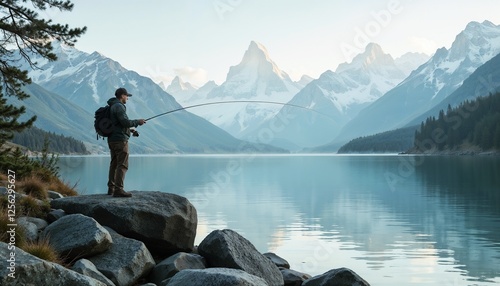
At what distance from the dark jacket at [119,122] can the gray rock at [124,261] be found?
2.97 m

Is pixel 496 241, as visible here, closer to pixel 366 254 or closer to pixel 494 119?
pixel 366 254

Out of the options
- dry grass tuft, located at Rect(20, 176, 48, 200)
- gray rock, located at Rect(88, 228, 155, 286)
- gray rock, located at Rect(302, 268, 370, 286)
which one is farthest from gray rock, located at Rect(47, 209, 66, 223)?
gray rock, located at Rect(302, 268, 370, 286)

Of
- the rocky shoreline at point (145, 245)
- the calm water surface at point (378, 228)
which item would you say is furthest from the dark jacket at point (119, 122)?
the calm water surface at point (378, 228)

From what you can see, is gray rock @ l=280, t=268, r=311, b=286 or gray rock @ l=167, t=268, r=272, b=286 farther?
gray rock @ l=280, t=268, r=311, b=286

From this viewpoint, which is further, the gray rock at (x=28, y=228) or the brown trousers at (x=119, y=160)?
the brown trousers at (x=119, y=160)

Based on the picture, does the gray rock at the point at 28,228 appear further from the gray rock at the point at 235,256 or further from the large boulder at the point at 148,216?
the gray rock at the point at 235,256

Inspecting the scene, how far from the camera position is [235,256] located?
1542cm

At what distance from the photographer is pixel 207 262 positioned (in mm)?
16031

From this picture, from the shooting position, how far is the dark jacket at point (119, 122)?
15.8 m

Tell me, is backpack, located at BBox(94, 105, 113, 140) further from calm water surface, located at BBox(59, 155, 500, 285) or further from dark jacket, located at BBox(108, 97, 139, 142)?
calm water surface, located at BBox(59, 155, 500, 285)

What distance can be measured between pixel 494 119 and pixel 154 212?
583 ft

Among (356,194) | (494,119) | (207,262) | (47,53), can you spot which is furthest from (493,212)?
(494,119)

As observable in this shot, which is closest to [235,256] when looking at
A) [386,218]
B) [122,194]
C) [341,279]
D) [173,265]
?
[173,265]

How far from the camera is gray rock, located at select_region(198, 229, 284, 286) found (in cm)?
1535
